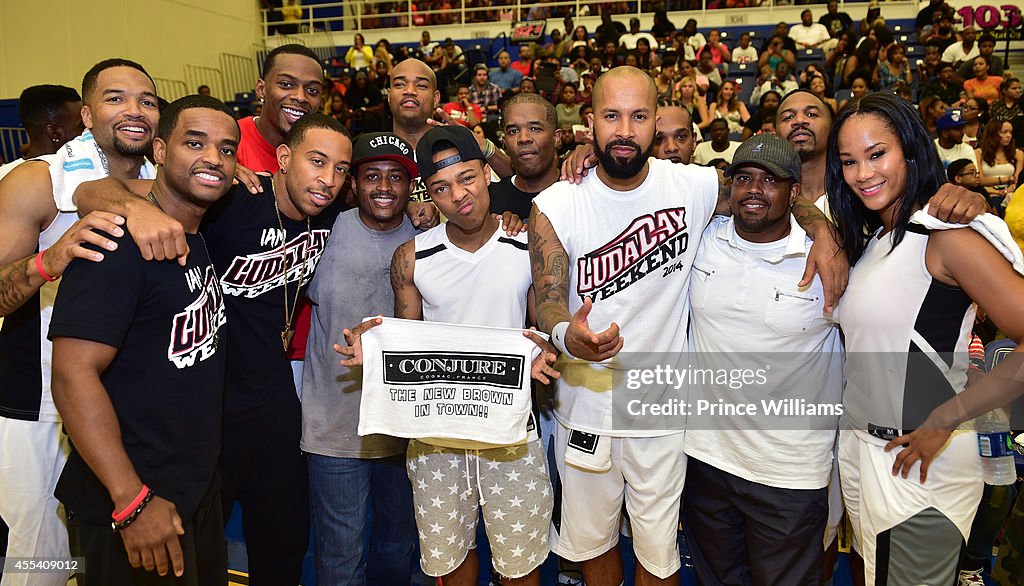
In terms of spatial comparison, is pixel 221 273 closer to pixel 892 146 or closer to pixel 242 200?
pixel 242 200

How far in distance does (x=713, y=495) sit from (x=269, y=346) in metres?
1.97

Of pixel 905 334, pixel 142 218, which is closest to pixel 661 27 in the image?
pixel 905 334

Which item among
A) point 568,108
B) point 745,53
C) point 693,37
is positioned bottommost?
point 568,108

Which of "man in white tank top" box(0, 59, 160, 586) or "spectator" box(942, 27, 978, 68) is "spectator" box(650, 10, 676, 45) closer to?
"spectator" box(942, 27, 978, 68)

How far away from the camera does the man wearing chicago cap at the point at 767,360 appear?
2.72 m

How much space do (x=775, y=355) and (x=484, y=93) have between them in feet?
36.1

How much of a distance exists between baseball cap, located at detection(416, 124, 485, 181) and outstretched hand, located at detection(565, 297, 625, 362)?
916 millimetres

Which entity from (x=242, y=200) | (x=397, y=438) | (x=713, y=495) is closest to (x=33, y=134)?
(x=242, y=200)

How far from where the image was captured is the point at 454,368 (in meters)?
2.84

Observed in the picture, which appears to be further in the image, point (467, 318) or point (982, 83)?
point (982, 83)

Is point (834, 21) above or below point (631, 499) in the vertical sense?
above

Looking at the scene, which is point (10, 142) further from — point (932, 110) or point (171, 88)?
point (932, 110)

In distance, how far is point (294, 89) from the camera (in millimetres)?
3658

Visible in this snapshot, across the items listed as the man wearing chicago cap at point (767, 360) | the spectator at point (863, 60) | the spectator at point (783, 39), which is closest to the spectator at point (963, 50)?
the spectator at point (863, 60)
